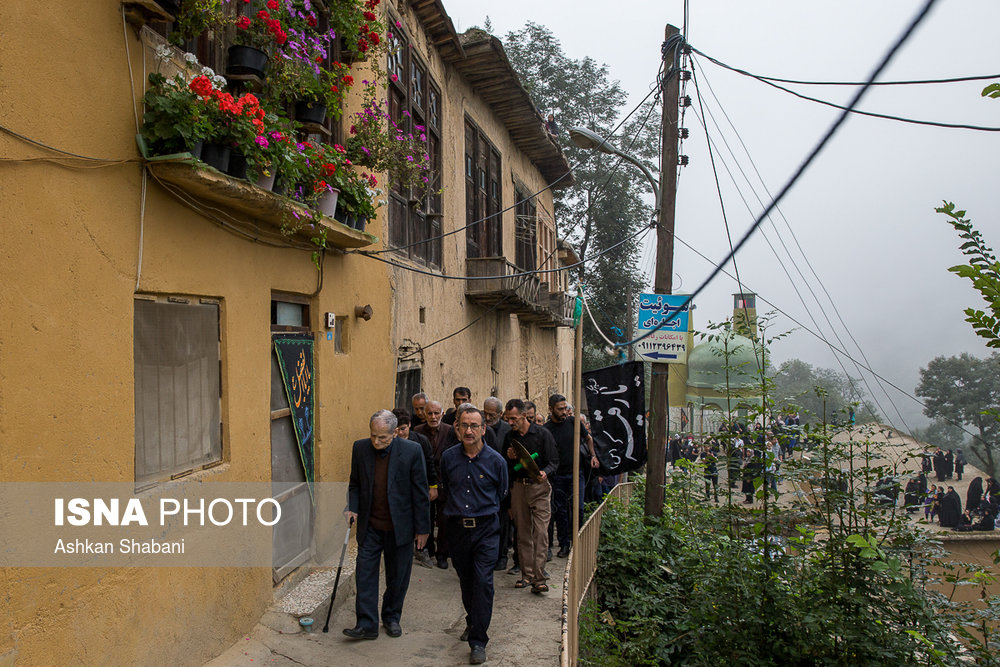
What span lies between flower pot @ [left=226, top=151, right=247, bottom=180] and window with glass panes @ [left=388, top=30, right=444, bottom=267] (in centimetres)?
375

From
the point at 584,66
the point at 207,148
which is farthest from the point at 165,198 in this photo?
the point at 584,66

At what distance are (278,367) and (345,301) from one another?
149 cm

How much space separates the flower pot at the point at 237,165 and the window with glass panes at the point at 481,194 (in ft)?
24.3

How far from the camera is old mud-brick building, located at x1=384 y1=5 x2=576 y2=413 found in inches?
377

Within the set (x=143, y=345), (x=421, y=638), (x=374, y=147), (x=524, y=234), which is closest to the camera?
(x=143, y=345)

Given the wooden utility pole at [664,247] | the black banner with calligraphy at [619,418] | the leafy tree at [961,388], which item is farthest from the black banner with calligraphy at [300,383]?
the leafy tree at [961,388]

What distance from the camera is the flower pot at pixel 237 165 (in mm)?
4754

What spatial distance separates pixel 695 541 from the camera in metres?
7.21

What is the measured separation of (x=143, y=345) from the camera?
174 inches

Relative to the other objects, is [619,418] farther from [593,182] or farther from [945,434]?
[945,434]

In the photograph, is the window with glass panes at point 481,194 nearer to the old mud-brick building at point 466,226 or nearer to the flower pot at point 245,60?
the old mud-brick building at point 466,226

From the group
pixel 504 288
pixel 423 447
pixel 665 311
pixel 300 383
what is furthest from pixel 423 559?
pixel 504 288

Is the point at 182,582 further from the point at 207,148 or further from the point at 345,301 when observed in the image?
the point at 345,301

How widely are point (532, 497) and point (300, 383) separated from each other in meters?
2.39
